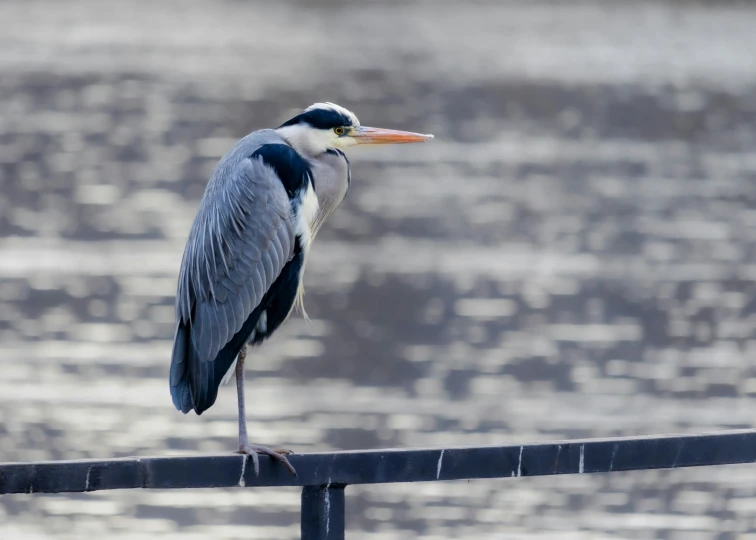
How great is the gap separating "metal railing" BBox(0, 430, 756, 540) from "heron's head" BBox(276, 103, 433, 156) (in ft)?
5.08

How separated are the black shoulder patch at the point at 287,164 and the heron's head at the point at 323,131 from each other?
8 cm

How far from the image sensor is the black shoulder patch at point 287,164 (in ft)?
12.5

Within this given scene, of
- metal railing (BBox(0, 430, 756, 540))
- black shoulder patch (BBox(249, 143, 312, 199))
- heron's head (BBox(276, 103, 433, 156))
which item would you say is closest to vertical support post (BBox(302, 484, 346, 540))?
metal railing (BBox(0, 430, 756, 540))

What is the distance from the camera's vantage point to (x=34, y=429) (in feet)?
28.0

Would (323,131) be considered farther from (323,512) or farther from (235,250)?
(323,512)

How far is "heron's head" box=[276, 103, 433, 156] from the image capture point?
3.91 m

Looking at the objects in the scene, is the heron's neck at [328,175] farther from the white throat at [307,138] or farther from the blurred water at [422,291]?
the blurred water at [422,291]

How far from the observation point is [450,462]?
8.22 feet

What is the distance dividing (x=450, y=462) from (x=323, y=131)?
5.49 feet

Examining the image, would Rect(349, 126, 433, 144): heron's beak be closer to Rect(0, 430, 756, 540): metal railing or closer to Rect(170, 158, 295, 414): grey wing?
Rect(170, 158, 295, 414): grey wing

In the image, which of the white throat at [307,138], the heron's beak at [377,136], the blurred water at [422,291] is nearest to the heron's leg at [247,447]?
the white throat at [307,138]

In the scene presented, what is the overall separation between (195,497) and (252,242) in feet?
13.3

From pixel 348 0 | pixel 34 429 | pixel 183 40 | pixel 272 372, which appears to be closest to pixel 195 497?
pixel 34 429

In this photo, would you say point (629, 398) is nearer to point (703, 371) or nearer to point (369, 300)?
point (703, 371)
